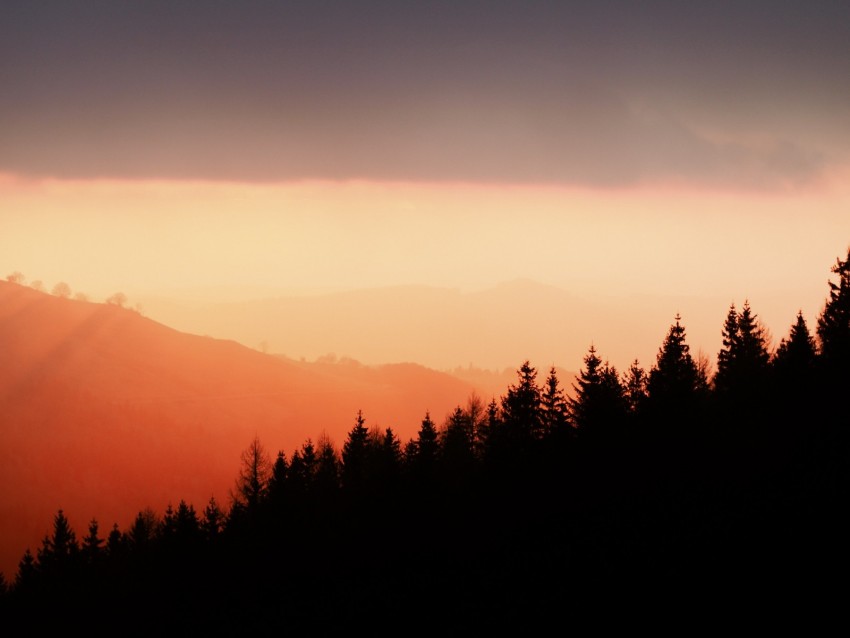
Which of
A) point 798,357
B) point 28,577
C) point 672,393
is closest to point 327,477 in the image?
point 28,577

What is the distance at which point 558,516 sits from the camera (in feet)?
124

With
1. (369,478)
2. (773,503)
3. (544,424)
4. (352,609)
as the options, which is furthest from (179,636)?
(773,503)

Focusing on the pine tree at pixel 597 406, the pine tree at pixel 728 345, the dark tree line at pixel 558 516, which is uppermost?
the pine tree at pixel 728 345

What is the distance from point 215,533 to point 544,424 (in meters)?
32.1

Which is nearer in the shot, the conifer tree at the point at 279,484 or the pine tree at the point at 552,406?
the pine tree at the point at 552,406

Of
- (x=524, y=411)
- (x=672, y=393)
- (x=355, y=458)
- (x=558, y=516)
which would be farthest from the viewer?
(x=355, y=458)

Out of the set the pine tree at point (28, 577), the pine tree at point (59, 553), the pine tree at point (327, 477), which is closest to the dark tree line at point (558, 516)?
the pine tree at point (327, 477)

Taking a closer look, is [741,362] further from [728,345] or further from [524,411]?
[524,411]

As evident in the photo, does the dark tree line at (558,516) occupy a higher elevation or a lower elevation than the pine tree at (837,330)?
lower

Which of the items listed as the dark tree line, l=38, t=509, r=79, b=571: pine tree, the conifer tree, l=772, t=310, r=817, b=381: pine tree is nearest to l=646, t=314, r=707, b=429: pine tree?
the dark tree line

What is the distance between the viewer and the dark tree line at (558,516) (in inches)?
1089

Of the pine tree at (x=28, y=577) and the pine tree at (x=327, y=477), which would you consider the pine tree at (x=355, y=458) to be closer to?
the pine tree at (x=327, y=477)

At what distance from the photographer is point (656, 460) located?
3847 centimetres

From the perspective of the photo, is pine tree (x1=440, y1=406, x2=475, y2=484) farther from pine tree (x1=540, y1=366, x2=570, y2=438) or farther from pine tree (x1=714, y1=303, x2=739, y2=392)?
pine tree (x1=714, y1=303, x2=739, y2=392)
